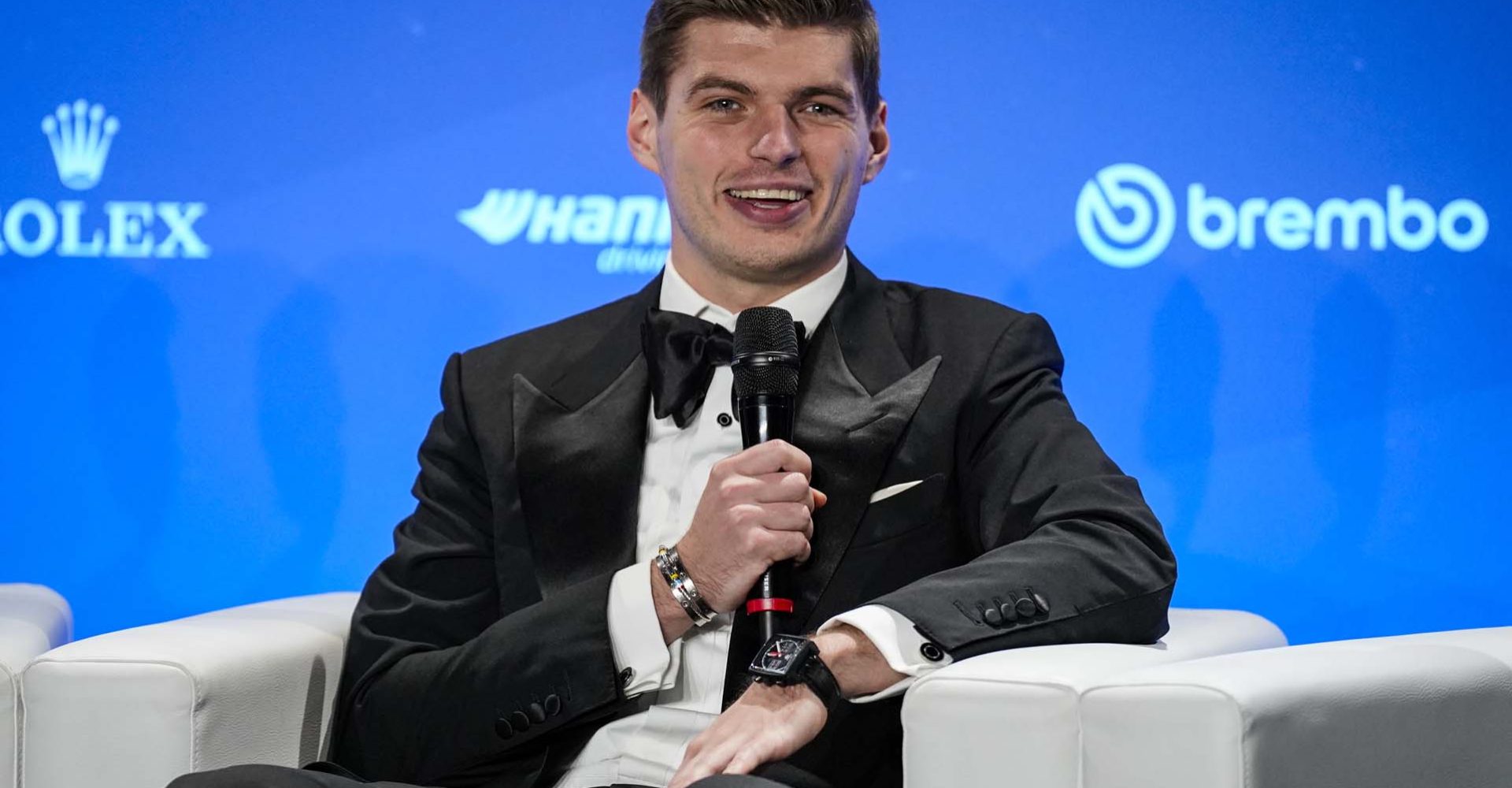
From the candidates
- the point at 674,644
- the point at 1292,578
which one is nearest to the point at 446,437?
the point at 674,644

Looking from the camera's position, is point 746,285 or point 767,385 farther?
point 746,285

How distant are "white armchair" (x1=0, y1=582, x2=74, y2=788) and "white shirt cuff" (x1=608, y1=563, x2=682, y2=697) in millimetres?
706

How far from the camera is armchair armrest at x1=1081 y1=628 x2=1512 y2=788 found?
1423 mm

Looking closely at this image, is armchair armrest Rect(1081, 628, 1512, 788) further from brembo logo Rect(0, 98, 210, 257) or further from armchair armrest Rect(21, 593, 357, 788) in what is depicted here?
brembo logo Rect(0, 98, 210, 257)

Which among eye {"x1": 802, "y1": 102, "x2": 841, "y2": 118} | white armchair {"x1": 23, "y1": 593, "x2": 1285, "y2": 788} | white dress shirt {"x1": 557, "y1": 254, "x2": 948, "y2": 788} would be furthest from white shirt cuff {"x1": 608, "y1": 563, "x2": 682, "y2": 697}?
eye {"x1": 802, "y1": 102, "x2": 841, "y2": 118}

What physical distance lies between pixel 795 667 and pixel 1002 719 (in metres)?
0.23

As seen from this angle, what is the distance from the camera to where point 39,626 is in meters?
2.15

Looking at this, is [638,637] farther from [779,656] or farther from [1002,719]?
[1002,719]

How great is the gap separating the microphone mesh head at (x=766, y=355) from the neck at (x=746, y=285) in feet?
1.18

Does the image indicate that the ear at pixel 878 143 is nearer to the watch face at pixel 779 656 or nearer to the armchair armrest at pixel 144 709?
the watch face at pixel 779 656

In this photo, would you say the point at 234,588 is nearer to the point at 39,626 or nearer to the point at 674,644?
the point at 39,626

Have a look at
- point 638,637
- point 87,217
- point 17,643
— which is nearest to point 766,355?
point 638,637

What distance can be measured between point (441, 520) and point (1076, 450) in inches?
33.7

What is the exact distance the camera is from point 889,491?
2.05 meters
